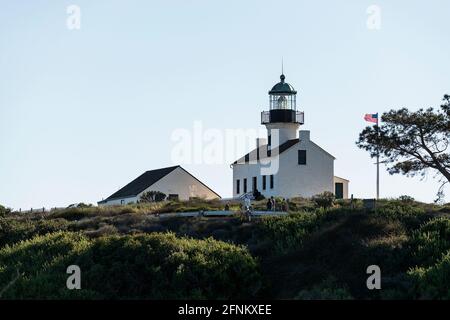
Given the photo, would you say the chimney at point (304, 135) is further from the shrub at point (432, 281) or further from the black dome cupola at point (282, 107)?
the shrub at point (432, 281)

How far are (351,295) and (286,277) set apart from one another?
9.45 ft

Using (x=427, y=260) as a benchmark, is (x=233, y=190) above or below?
above

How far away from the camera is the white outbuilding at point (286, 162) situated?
57250 millimetres

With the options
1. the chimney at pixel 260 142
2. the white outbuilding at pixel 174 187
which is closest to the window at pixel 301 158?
the chimney at pixel 260 142

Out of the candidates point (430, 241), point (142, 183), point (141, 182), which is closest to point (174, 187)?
point (142, 183)

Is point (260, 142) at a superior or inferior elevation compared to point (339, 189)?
superior

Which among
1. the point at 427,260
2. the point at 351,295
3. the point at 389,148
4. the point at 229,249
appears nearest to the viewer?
the point at 351,295

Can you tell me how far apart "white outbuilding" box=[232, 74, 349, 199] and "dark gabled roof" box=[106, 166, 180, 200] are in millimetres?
6113

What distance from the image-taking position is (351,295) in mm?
25984

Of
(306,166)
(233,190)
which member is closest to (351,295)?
(306,166)

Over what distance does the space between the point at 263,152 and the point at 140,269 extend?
32161mm

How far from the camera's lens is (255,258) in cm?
3002

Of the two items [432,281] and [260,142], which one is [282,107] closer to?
[260,142]
